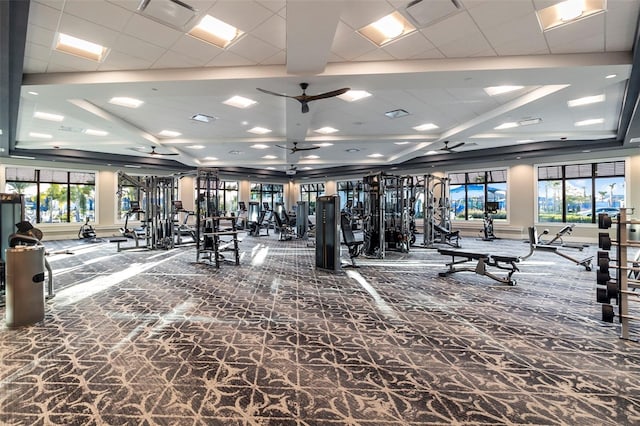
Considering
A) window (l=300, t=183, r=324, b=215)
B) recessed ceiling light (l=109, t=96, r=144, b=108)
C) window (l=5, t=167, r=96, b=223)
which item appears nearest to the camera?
recessed ceiling light (l=109, t=96, r=144, b=108)

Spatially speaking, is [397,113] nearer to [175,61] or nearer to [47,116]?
[175,61]

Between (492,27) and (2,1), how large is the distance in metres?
5.76

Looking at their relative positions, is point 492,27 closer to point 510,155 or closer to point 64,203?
point 510,155

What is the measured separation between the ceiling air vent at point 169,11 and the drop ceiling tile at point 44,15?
1029 mm

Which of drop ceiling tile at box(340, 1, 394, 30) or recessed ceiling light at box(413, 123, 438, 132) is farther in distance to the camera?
recessed ceiling light at box(413, 123, 438, 132)

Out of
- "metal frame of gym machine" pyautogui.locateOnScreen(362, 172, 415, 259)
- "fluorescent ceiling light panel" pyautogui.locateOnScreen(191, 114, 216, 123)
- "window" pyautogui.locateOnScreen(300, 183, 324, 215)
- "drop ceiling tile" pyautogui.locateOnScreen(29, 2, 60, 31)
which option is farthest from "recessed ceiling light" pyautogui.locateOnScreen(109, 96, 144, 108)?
"window" pyautogui.locateOnScreen(300, 183, 324, 215)

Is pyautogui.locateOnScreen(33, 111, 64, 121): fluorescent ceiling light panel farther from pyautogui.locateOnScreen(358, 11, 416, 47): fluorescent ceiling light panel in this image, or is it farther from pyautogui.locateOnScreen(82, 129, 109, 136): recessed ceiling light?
pyautogui.locateOnScreen(358, 11, 416, 47): fluorescent ceiling light panel

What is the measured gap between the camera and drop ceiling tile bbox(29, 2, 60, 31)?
337 centimetres

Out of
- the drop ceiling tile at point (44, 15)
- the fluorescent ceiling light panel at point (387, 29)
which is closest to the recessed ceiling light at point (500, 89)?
the fluorescent ceiling light panel at point (387, 29)

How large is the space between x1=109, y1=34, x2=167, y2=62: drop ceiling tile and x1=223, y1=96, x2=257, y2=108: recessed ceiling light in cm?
193

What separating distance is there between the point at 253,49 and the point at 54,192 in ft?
41.1

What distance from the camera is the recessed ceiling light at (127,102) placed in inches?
249

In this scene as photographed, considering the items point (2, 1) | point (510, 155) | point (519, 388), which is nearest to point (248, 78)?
point (2, 1)

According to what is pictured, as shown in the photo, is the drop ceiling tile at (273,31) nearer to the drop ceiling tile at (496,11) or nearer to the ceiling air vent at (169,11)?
the ceiling air vent at (169,11)
